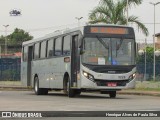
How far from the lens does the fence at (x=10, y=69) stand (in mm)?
54719

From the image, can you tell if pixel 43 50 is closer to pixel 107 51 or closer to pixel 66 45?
pixel 66 45

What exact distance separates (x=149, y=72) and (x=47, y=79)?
25223 millimetres

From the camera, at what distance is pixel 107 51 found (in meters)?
24.6

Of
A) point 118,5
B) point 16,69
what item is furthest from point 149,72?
point 16,69

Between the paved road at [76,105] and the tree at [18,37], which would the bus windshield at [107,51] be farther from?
the tree at [18,37]

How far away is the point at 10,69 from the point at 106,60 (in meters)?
31.6

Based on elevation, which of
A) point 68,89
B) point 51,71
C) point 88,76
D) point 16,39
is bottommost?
point 68,89

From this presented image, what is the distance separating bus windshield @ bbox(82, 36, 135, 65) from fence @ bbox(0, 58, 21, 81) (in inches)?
1208

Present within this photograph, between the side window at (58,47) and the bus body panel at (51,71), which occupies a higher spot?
the side window at (58,47)

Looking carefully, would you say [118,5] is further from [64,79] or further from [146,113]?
[146,113]

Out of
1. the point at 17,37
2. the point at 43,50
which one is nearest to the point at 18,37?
the point at 17,37

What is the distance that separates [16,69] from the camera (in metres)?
55.0

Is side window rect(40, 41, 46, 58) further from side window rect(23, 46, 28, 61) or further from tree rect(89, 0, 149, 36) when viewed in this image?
tree rect(89, 0, 149, 36)

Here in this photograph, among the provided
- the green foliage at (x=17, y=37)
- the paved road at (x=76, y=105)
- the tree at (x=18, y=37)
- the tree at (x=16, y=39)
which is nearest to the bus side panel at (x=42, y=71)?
the paved road at (x=76, y=105)
